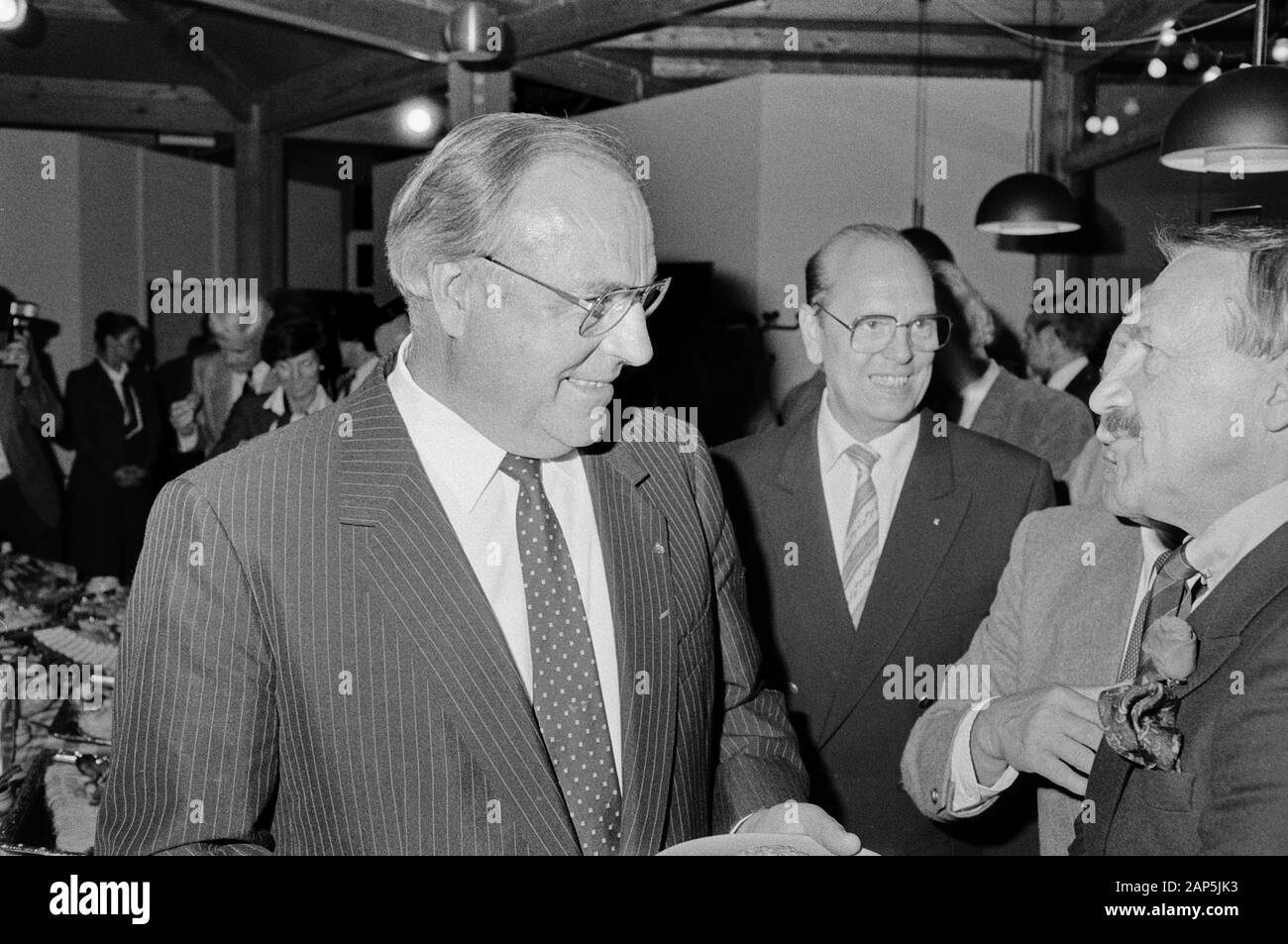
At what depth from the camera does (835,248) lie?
2.36m

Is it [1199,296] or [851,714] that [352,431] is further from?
[851,714]

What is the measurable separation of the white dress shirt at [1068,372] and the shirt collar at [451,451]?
380 centimetres

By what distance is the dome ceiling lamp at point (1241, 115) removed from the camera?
323 cm


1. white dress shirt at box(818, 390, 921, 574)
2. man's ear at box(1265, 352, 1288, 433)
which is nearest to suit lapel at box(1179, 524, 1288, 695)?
man's ear at box(1265, 352, 1288, 433)

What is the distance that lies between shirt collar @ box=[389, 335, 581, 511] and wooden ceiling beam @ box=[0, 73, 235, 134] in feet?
25.8

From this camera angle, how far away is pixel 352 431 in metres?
1.35

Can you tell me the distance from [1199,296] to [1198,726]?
A: 0.45m

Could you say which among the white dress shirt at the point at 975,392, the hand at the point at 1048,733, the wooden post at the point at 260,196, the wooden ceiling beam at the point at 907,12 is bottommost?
the hand at the point at 1048,733

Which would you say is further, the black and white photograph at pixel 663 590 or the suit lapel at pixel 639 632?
the suit lapel at pixel 639 632

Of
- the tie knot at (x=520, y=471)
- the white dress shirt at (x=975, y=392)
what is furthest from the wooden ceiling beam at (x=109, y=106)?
the tie knot at (x=520, y=471)

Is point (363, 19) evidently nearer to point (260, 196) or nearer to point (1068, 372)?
point (260, 196)

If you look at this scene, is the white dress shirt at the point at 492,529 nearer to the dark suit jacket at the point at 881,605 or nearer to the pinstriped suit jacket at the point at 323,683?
the pinstriped suit jacket at the point at 323,683

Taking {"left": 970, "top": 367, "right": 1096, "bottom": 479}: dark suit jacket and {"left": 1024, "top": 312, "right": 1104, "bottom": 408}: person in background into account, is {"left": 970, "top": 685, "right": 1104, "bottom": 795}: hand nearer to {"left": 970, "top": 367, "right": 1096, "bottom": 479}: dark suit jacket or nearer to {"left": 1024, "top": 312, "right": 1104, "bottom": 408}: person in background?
{"left": 970, "top": 367, "right": 1096, "bottom": 479}: dark suit jacket

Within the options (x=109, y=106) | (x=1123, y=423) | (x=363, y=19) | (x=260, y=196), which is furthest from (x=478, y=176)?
(x=109, y=106)
